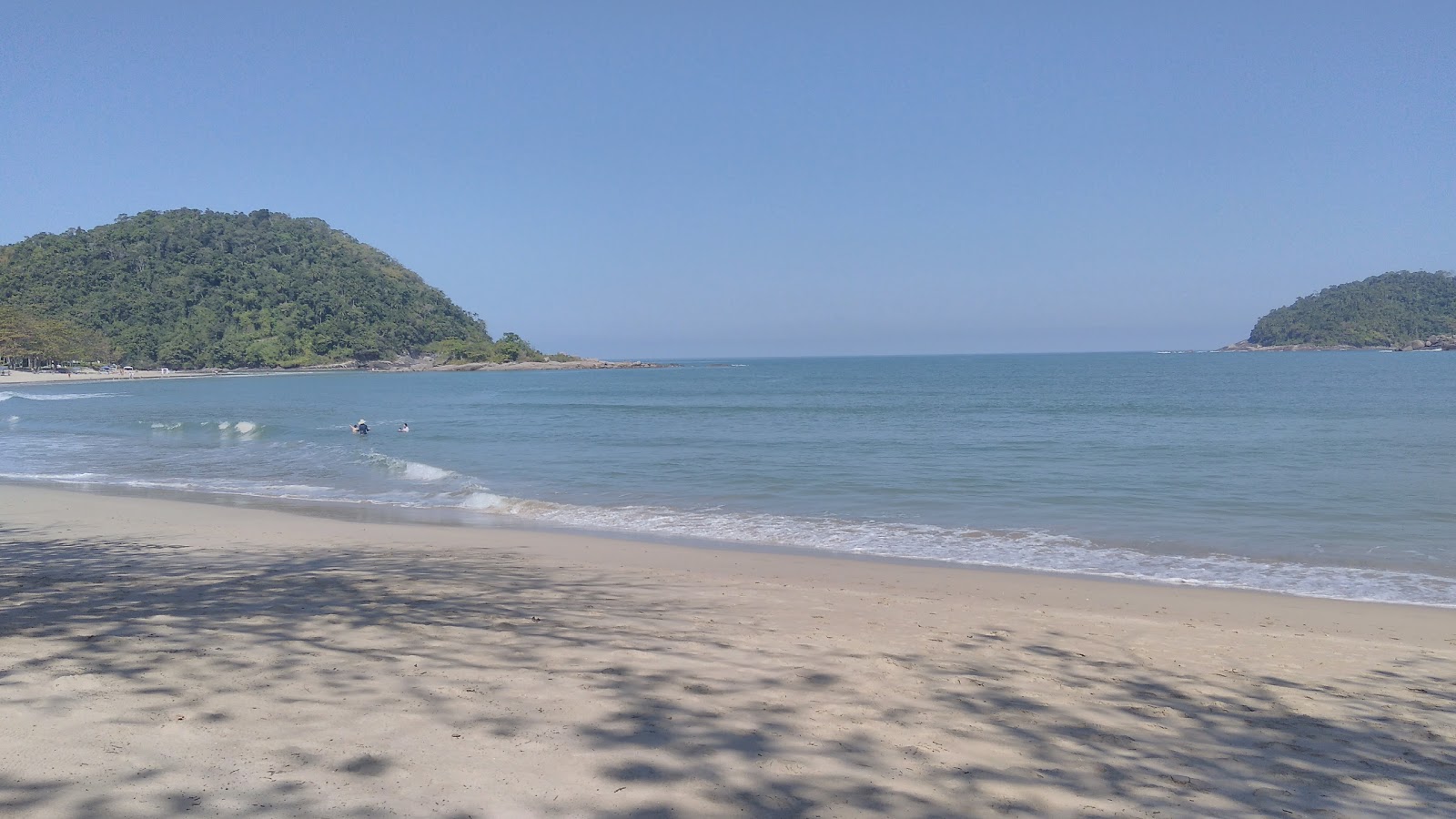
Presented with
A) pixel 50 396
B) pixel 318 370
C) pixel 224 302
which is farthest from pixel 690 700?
pixel 224 302

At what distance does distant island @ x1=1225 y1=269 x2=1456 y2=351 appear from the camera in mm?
166875

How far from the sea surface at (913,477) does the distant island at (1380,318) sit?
518 feet

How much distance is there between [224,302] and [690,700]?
516 feet

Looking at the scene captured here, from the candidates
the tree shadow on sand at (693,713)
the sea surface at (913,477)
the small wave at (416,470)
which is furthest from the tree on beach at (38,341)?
the tree shadow on sand at (693,713)

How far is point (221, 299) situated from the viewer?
140 meters

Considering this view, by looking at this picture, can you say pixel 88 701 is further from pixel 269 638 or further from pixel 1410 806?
pixel 1410 806

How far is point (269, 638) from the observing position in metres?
5.66

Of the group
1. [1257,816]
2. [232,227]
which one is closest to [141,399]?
[1257,816]

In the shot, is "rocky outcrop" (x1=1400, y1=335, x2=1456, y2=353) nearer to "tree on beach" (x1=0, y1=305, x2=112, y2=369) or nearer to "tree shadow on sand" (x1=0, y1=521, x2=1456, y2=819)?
"tree shadow on sand" (x1=0, y1=521, x2=1456, y2=819)

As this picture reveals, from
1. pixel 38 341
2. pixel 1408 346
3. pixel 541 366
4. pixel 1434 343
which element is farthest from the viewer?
pixel 1408 346

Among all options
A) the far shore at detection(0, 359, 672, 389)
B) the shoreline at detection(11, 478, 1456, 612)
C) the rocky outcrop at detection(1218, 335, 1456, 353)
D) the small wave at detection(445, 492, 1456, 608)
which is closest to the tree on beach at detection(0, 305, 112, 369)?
the far shore at detection(0, 359, 672, 389)

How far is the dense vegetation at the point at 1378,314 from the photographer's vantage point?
552 ft

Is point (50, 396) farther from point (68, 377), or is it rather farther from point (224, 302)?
point (224, 302)

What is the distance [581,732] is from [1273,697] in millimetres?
4084
